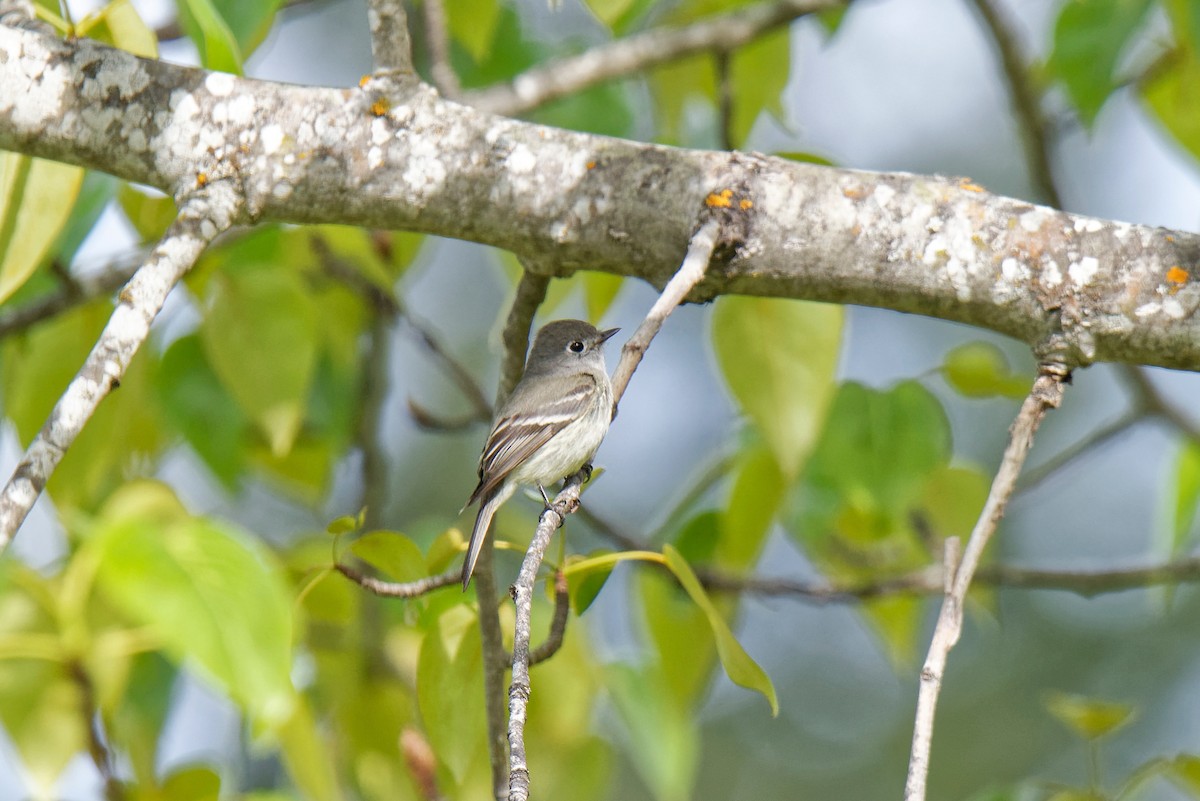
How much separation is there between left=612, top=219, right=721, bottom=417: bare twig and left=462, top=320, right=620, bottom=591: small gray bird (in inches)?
40.7

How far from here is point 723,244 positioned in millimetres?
1940

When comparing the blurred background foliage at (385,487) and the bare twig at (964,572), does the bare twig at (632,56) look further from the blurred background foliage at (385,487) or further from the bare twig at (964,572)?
the bare twig at (964,572)

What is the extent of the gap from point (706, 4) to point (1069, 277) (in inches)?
72.1

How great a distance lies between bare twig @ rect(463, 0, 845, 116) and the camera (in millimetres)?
3324

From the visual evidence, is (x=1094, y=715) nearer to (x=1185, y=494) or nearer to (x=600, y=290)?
(x=1185, y=494)

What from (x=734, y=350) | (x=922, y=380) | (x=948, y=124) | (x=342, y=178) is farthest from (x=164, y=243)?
(x=948, y=124)

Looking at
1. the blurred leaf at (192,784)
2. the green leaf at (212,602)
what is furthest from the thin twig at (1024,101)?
the green leaf at (212,602)

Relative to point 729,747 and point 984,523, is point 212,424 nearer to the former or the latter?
point 984,523

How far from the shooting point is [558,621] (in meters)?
1.85

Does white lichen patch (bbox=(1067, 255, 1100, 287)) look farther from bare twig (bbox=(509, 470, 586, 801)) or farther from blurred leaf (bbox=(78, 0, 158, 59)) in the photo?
blurred leaf (bbox=(78, 0, 158, 59))

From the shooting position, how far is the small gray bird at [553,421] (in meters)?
3.20

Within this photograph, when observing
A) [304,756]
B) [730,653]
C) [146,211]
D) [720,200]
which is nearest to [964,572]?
[730,653]

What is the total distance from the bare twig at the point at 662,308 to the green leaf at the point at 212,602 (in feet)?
1.91

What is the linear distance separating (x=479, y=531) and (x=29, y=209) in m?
1.04
